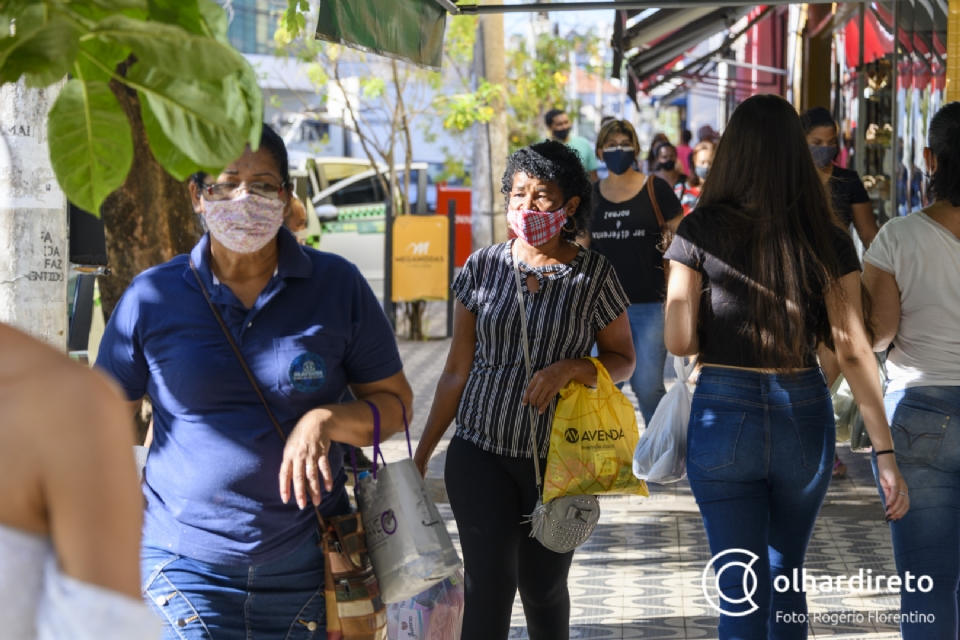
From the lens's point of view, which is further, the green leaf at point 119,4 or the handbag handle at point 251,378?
the handbag handle at point 251,378

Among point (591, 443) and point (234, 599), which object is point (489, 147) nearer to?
point (591, 443)

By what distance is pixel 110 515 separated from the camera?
49.1 inches

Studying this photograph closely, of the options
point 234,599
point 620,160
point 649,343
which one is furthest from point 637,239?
point 234,599

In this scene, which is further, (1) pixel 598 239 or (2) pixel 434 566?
(1) pixel 598 239

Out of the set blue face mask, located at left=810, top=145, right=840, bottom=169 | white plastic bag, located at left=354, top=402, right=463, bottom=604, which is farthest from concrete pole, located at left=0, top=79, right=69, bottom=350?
blue face mask, located at left=810, top=145, right=840, bottom=169

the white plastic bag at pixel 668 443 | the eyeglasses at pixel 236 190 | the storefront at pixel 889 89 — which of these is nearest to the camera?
the eyeglasses at pixel 236 190

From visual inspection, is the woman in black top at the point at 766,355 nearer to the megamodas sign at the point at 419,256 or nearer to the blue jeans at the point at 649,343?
the blue jeans at the point at 649,343

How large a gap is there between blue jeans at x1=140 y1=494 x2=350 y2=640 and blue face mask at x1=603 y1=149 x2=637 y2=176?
4.82m

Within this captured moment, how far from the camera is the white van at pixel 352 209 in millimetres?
15750

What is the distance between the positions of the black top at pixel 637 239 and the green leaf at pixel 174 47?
5.83 meters

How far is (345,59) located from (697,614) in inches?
733

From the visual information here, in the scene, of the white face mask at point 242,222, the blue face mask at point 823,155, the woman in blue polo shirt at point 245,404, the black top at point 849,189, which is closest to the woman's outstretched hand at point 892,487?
the woman in blue polo shirt at point 245,404

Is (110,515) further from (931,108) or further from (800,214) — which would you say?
(931,108)

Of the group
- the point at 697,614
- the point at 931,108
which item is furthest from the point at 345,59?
the point at 697,614
